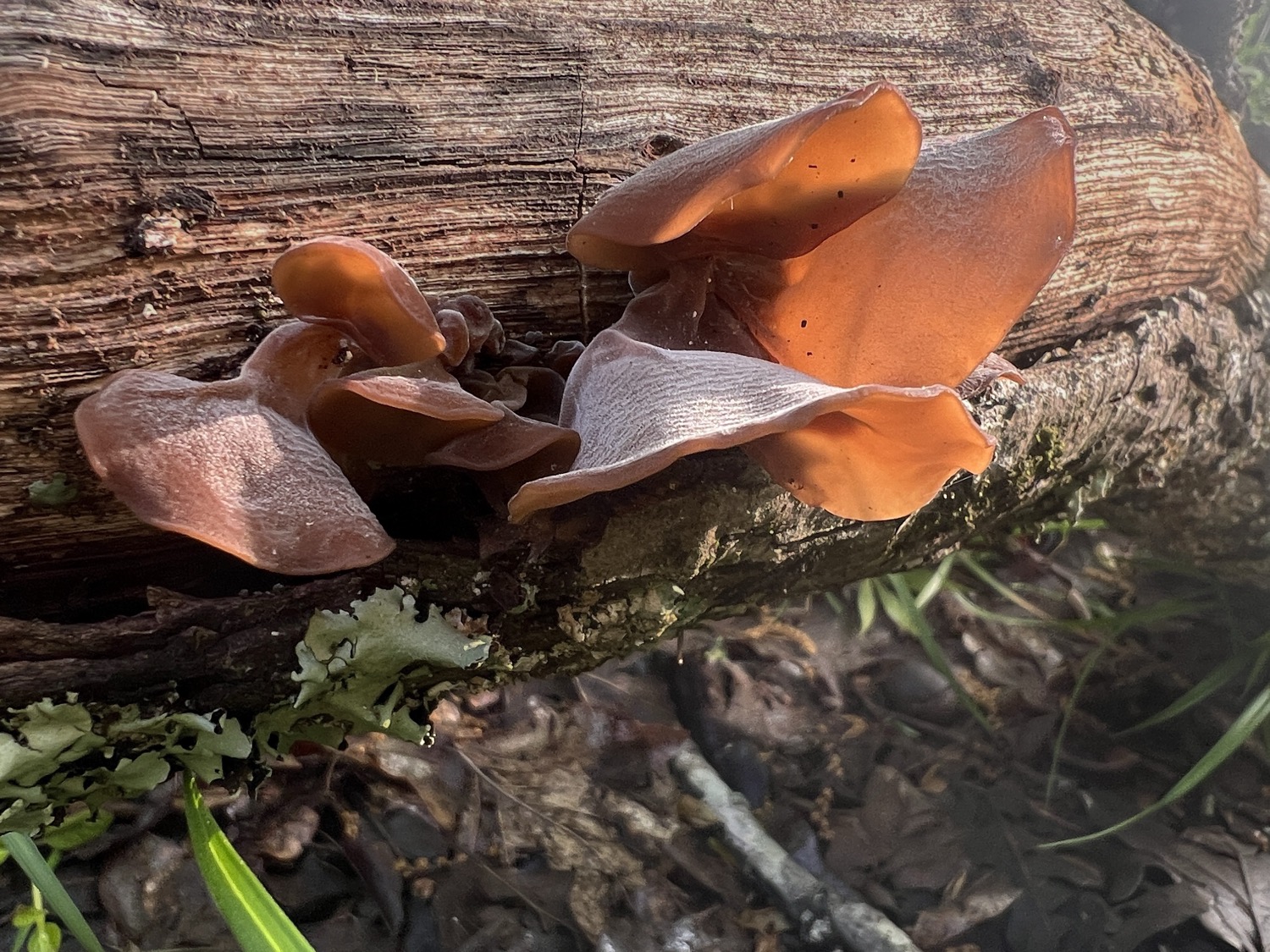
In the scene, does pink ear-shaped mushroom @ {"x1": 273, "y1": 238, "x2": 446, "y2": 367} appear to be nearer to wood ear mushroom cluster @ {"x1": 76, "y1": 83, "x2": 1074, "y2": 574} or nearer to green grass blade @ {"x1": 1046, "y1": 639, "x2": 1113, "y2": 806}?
wood ear mushroom cluster @ {"x1": 76, "y1": 83, "x2": 1074, "y2": 574}

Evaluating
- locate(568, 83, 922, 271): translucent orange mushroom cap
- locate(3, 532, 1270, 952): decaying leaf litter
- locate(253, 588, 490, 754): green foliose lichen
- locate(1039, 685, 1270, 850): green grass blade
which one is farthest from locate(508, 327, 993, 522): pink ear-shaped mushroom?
locate(1039, 685, 1270, 850): green grass blade

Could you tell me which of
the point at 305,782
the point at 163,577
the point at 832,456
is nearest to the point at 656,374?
the point at 832,456

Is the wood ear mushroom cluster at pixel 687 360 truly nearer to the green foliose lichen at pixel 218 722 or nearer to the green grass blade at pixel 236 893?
the green foliose lichen at pixel 218 722

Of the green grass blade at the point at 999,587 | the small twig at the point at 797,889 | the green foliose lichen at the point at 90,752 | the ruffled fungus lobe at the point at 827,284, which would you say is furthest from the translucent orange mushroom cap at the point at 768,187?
the green grass blade at the point at 999,587

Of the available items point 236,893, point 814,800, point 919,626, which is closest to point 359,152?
point 236,893

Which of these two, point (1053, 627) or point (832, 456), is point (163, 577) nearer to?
point (832, 456)

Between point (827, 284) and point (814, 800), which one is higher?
point (827, 284)

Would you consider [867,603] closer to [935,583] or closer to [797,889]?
[935,583]

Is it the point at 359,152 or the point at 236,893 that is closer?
the point at 359,152
